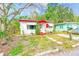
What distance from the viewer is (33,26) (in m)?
2.02

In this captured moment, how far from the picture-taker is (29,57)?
78.5 inches

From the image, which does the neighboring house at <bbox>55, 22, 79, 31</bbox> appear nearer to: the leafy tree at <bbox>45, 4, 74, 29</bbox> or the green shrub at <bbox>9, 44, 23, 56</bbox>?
the leafy tree at <bbox>45, 4, 74, 29</bbox>

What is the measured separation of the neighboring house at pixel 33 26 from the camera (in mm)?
2020

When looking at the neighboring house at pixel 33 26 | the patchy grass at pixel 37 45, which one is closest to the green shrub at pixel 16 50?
the patchy grass at pixel 37 45

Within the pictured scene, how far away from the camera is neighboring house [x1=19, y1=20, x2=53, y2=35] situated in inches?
79.5

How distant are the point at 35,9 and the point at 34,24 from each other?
0.11m

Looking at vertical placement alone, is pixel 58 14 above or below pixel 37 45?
above

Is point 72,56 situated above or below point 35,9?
below

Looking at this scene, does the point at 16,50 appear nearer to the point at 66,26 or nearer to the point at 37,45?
the point at 37,45

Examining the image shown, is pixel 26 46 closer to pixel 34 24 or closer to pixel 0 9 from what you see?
pixel 34 24

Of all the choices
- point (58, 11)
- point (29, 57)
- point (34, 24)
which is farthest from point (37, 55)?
point (58, 11)

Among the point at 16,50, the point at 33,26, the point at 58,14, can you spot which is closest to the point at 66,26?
the point at 58,14

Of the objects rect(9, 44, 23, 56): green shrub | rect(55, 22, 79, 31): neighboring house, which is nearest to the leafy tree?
rect(55, 22, 79, 31): neighboring house

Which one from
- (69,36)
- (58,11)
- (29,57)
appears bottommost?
(29,57)
